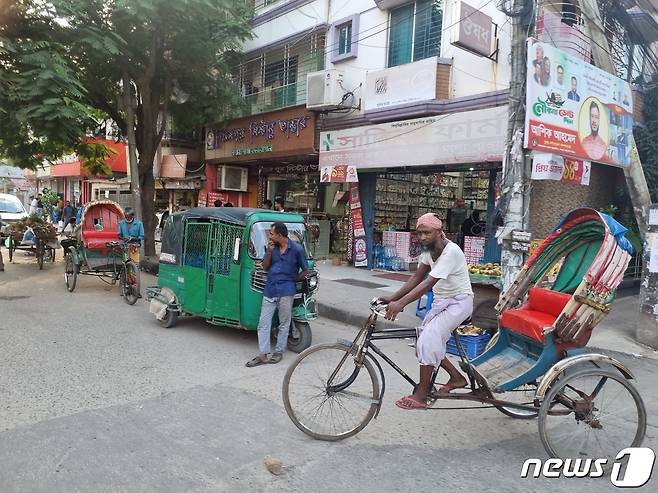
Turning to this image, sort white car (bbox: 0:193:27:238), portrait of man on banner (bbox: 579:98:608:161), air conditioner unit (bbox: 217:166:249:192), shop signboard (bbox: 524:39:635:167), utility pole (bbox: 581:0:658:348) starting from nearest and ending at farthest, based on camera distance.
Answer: shop signboard (bbox: 524:39:635:167) < utility pole (bbox: 581:0:658:348) < portrait of man on banner (bbox: 579:98:608:161) < air conditioner unit (bbox: 217:166:249:192) < white car (bbox: 0:193:27:238)

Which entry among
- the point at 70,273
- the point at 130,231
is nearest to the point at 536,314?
the point at 130,231

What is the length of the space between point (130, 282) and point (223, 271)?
123 inches

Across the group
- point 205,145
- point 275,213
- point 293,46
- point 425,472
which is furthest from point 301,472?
point 205,145

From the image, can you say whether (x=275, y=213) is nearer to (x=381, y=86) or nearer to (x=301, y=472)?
(x=301, y=472)

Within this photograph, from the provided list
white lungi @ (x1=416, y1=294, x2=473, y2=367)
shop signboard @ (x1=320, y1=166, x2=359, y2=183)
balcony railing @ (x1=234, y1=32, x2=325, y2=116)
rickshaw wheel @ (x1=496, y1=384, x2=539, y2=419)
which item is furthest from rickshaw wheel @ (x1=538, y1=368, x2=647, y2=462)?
balcony railing @ (x1=234, y1=32, x2=325, y2=116)

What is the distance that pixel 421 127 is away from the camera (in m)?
11.5

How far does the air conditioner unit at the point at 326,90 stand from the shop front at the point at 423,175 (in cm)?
77

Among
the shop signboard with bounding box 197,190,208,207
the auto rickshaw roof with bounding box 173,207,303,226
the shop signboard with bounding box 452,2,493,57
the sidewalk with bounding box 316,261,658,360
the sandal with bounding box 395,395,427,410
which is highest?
the shop signboard with bounding box 452,2,493,57

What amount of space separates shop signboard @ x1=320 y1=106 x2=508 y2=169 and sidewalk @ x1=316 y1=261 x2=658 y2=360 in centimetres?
273

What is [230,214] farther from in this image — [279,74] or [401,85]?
[279,74]

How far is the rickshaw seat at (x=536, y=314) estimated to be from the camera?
4.07 m

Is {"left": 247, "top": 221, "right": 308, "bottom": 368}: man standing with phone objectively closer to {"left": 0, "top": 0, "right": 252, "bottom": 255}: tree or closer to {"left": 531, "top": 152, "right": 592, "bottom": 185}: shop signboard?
{"left": 531, "top": 152, "right": 592, "bottom": 185}: shop signboard

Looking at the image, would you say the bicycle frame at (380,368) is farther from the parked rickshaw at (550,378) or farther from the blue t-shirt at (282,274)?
the blue t-shirt at (282,274)

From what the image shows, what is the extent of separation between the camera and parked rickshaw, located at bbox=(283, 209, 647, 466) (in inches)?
147
